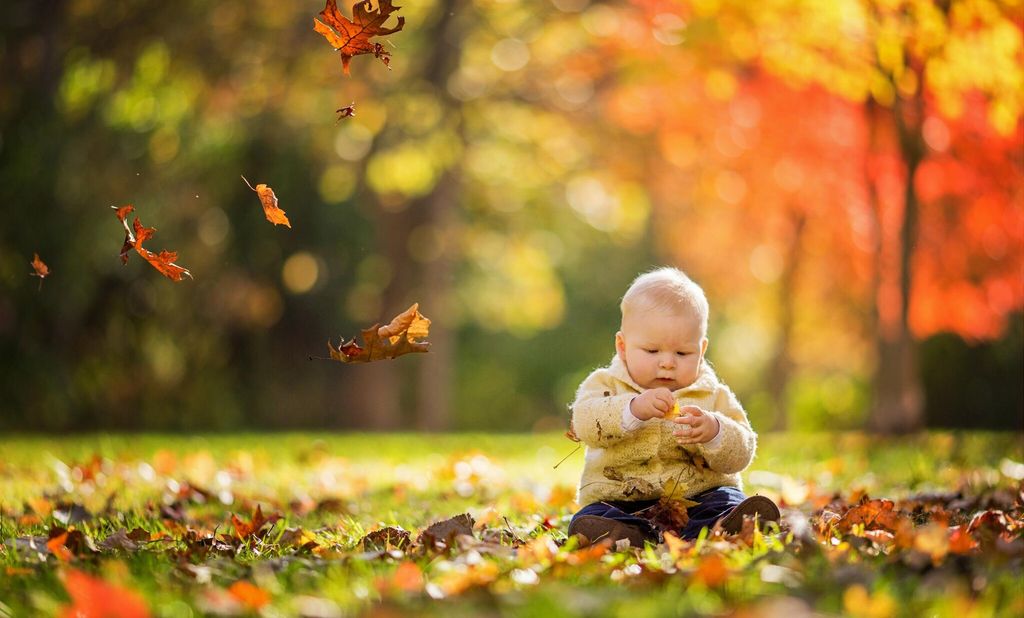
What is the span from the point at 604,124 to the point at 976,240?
4.08m

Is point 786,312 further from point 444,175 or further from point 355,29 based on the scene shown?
point 355,29

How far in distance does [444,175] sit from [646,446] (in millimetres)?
10295

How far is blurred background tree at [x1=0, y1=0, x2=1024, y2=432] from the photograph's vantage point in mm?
9547

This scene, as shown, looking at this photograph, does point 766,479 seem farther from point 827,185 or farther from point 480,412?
point 480,412

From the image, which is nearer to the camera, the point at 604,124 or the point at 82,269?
the point at 82,269

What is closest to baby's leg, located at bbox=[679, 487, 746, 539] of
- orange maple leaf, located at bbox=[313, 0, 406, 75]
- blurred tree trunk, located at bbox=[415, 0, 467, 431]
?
orange maple leaf, located at bbox=[313, 0, 406, 75]

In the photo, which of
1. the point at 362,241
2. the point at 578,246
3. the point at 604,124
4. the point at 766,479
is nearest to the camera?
the point at 766,479

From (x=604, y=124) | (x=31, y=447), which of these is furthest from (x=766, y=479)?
(x=604, y=124)

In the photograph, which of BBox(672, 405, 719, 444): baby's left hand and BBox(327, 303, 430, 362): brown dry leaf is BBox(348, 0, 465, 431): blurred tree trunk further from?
BBox(672, 405, 719, 444): baby's left hand

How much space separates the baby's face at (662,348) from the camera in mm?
3471

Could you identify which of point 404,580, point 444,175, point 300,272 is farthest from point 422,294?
point 404,580

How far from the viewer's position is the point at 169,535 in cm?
362

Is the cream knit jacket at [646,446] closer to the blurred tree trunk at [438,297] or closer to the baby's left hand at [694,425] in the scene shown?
the baby's left hand at [694,425]

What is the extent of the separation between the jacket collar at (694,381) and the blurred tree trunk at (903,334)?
5.91 metres
